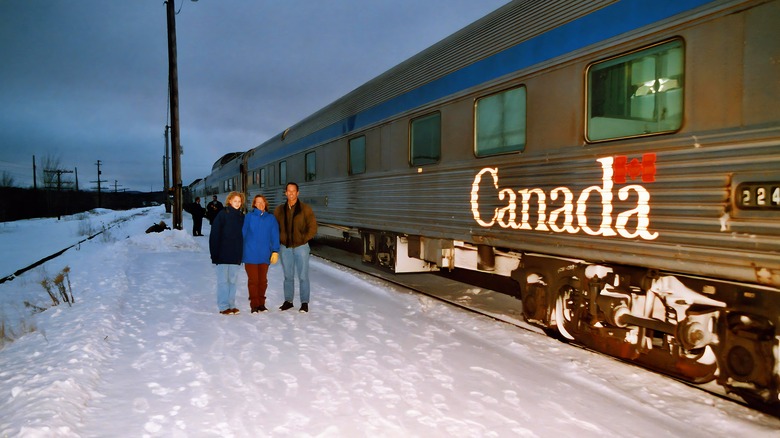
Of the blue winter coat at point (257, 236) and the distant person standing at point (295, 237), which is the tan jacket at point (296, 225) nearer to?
the distant person standing at point (295, 237)

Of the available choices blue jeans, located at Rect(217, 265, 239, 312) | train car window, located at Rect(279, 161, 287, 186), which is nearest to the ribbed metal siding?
blue jeans, located at Rect(217, 265, 239, 312)

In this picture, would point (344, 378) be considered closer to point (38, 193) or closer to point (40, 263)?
point (40, 263)

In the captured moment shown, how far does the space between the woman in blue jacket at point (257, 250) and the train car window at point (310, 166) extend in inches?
213

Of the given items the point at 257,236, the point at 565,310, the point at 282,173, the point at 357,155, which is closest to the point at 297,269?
the point at 257,236

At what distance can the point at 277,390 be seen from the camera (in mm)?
3650

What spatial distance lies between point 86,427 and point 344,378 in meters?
1.81

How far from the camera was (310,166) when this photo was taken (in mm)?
11922

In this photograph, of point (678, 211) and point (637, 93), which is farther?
point (637, 93)

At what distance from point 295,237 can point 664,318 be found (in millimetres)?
4297

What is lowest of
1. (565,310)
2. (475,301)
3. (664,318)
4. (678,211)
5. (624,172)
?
(475,301)

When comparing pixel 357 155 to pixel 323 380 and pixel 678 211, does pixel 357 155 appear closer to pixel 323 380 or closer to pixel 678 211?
pixel 323 380

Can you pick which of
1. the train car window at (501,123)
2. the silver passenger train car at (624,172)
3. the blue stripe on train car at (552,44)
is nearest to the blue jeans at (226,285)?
the silver passenger train car at (624,172)

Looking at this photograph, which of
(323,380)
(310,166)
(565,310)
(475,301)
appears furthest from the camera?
(310,166)

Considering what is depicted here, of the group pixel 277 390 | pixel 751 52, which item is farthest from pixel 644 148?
pixel 277 390
